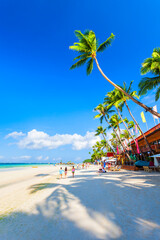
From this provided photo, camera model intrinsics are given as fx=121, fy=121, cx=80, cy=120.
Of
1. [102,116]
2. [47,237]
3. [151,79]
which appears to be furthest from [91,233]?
[102,116]

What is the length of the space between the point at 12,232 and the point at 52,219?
1.27 meters

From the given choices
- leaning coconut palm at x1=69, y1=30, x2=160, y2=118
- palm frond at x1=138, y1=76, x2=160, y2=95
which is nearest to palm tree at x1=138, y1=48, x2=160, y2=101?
palm frond at x1=138, y1=76, x2=160, y2=95

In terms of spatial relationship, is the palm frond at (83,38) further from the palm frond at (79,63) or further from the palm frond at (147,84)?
the palm frond at (147,84)

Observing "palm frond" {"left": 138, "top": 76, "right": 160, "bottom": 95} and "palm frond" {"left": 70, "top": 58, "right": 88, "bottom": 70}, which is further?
"palm frond" {"left": 70, "top": 58, "right": 88, "bottom": 70}

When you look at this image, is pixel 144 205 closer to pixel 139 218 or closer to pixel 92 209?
pixel 139 218

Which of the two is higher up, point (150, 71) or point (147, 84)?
point (150, 71)

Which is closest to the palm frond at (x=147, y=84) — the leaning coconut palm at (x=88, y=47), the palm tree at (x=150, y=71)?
the palm tree at (x=150, y=71)

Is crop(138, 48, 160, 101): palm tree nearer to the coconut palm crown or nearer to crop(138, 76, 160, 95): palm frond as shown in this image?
crop(138, 76, 160, 95): palm frond

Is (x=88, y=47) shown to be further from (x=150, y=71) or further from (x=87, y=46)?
(x=150, y=71)

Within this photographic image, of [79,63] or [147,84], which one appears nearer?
[147,84]

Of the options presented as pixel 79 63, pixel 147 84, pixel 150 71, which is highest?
pixel 79 63

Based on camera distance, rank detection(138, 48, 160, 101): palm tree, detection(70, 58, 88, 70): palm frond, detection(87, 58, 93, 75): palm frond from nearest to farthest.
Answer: detection(138, 48, 160, 101): palm tree → detection(70, 58, 88, 70): palm frond → detection(87, 58, 93, 75): palm frond

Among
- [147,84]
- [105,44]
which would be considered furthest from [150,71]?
[105,44]

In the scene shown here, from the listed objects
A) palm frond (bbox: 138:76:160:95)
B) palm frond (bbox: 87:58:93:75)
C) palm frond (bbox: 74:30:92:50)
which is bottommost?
palm frond (bbox: 138:76:160:95)
